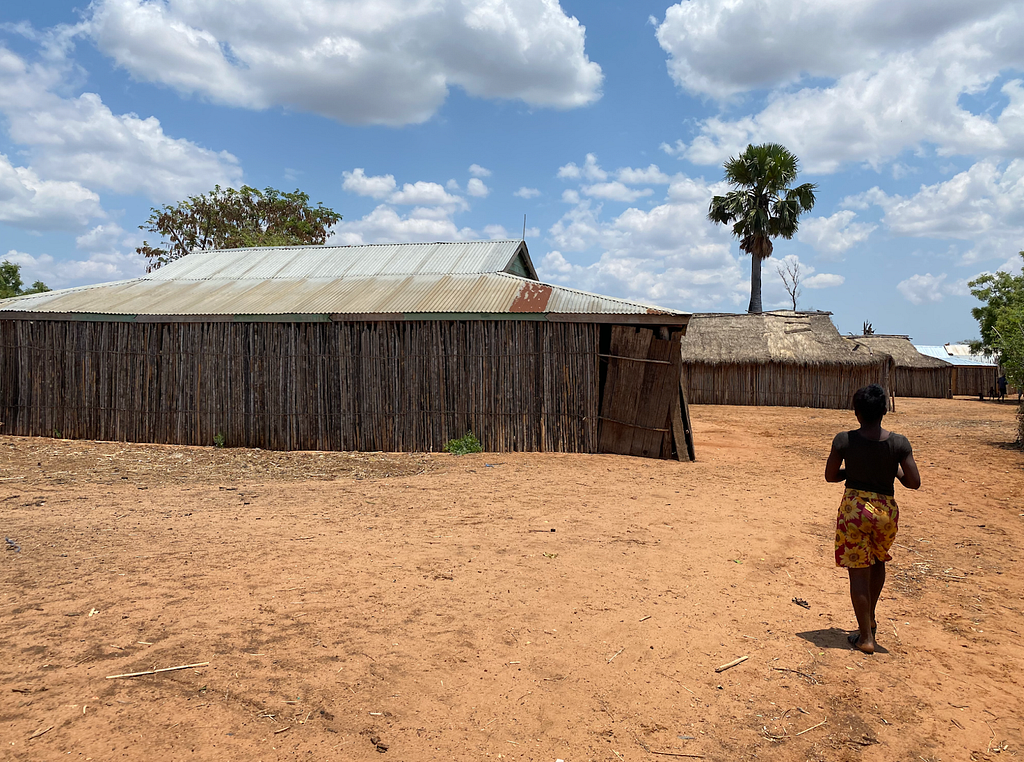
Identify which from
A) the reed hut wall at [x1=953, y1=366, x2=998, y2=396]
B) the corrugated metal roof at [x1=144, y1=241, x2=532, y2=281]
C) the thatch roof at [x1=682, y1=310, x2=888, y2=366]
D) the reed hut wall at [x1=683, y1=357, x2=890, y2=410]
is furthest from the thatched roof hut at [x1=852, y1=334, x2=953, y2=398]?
the corrugated metal roof at [x1=144, y1=241, x2=532, y2=281]

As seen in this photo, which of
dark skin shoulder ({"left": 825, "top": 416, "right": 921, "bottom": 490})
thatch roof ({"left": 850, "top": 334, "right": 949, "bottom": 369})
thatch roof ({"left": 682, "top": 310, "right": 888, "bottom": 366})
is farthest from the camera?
thatch roof ({"left": 850, "top": 334, "right": 949, "bottom": 369})

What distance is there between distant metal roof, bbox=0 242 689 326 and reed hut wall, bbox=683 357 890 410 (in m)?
11.4

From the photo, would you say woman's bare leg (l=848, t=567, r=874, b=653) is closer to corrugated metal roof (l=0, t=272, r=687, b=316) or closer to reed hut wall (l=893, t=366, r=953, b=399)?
corrugated metal roof (l=0, t=272, r=687, b=316)

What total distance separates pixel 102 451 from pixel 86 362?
2406 mm

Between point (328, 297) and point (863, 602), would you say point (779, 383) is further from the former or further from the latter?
point (863, 602)

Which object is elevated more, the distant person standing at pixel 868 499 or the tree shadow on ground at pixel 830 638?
the distant person standing at pixel 868 499

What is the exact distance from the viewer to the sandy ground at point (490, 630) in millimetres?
2729

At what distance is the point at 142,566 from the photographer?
4.49 m

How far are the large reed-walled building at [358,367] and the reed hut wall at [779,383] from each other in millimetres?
13564

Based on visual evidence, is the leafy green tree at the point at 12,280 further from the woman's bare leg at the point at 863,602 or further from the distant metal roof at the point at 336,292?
the woman's bare leg at the point at 863,602

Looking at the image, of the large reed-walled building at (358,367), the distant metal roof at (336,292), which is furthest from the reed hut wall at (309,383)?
the distant metal roof at (336,292)

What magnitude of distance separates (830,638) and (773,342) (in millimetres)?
22015

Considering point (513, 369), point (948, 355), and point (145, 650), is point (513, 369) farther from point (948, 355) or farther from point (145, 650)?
point (948, 355)

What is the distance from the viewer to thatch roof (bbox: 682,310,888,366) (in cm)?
2288
